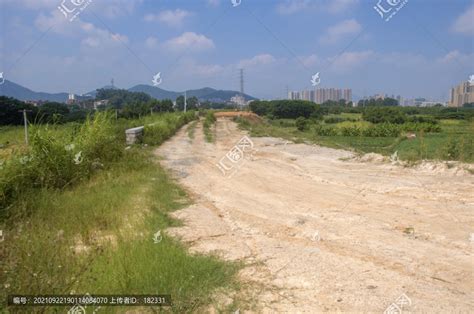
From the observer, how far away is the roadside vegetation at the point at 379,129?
1067 centimetres

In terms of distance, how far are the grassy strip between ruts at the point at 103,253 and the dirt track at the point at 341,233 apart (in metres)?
0.40

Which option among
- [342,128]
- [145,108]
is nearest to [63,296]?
[145,108]

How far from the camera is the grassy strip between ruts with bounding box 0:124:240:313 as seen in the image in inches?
127

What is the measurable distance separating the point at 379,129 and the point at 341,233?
2448 centimetres

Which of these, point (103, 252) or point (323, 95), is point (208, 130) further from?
point (323, 95)

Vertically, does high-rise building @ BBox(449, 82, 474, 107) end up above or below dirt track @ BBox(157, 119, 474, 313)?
above

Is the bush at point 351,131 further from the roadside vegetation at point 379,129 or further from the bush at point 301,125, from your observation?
the bush at point 301,125

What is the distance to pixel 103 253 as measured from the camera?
12.9 ft

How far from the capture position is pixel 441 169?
8562mm

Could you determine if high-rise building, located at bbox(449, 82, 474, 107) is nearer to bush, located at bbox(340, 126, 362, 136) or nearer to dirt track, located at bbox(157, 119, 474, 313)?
bush, located at bbox(340, 126, 362, 136)

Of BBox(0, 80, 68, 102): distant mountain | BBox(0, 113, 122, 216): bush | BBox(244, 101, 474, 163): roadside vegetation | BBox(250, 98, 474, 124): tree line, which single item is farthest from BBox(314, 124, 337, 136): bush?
BBox(0, 113, 122, 216): bush

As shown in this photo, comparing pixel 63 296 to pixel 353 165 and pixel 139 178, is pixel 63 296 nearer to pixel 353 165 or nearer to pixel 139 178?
pixel 139 178

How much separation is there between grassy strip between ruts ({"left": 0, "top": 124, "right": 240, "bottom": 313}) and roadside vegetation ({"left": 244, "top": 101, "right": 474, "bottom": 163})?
7268 mm

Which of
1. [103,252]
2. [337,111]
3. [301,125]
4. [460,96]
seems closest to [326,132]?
[301,125]
